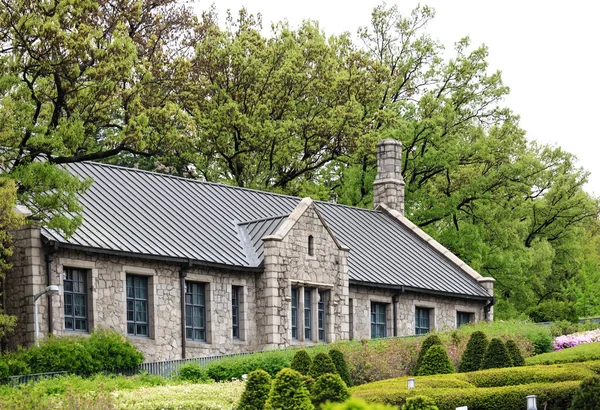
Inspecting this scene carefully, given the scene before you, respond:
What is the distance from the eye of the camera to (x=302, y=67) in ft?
185

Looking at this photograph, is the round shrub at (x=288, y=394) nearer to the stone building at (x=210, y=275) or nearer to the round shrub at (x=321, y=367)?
the round shrub at (x=321, y=367)

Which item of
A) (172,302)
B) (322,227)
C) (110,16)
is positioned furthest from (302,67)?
(172,302)

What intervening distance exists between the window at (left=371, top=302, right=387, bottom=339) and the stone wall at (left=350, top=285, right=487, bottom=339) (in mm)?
146

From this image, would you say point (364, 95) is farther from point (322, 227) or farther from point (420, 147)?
point (322, 227)

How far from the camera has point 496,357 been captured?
3191cm

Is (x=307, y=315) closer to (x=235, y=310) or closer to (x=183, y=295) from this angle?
(x=235, y=310)

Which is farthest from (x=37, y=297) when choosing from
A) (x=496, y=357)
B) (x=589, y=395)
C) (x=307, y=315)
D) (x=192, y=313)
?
(x=589, y=395)

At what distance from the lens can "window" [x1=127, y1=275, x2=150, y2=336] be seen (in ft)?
120

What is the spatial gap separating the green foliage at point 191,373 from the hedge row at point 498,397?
7.53 metres

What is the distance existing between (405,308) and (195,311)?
9886mm

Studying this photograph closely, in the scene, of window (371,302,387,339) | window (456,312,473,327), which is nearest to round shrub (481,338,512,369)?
window (371,302,387,339)

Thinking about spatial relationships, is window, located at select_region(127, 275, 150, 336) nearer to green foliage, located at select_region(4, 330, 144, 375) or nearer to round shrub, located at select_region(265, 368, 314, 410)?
green foliage, located at select_region(4, 330, 144, 375)

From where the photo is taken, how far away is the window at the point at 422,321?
4653cm

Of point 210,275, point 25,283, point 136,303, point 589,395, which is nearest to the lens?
point 589,395
